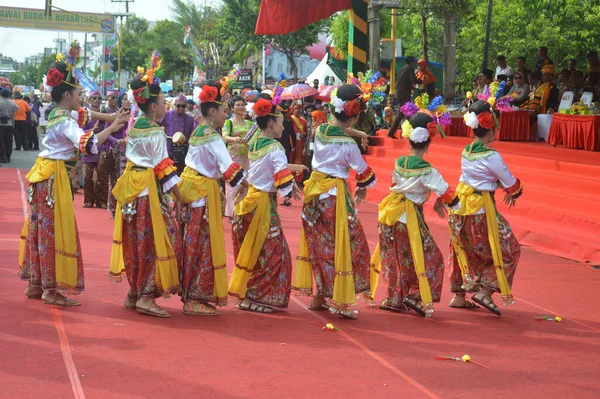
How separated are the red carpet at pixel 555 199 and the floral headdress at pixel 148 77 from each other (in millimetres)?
5992

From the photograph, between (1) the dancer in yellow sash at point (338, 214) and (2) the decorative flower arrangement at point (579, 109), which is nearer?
(1) the dancer in yellow sash at point (338, 214)

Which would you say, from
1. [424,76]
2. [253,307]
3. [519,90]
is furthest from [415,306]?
[424,76]

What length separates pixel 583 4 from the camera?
34156 millimetres

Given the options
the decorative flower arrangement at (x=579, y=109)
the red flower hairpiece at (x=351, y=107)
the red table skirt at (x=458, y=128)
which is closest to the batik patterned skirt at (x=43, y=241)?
the red flower hairpiece at (x=351, y=107)

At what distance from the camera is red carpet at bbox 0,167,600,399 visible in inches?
203

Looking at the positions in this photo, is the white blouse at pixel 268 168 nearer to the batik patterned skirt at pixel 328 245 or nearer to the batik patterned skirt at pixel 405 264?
the batik patterned skirt at pixel 328 245

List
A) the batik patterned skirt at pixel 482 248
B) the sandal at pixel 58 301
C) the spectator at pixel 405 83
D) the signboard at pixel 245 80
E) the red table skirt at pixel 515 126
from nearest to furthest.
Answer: the sandal at pixel 58 301 → the batik patterned skirt at pixel 482 248 → the red table skirt at pixel 515 126 → the spectator at pixel 405 83 → the signboard at pixel 245 80

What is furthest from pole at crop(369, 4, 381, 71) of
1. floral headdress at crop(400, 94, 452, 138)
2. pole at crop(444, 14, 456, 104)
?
floral headdress at crop(400, 94, 452, 138)

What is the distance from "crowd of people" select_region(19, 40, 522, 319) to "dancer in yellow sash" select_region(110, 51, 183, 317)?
1 centimetres

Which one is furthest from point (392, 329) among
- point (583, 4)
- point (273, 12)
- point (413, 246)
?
point (583, 4)

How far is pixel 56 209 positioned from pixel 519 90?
38.4ft

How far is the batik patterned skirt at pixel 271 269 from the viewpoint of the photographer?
280 inches

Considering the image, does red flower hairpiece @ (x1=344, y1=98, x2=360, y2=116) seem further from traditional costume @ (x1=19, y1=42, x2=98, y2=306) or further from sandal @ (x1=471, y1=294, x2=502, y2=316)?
traditional costume @ (x1=19, y1=42, x2=98, y2=306)

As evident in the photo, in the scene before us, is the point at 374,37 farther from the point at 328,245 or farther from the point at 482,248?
the point at 328,245
